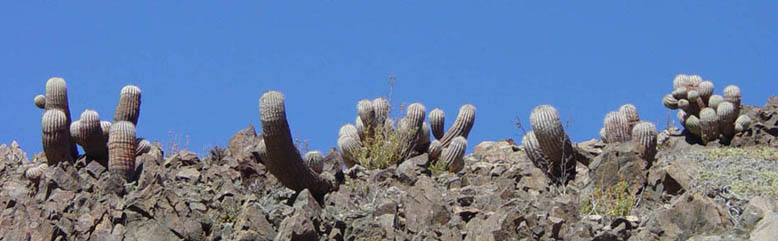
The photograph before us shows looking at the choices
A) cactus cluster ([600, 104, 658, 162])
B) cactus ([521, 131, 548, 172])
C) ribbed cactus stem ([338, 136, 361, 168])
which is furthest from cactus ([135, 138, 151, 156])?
cactus cluster ([600, 104, 658, 162])

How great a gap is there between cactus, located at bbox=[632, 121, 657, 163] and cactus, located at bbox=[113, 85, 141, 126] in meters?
5.83

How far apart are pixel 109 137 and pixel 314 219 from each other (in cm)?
407

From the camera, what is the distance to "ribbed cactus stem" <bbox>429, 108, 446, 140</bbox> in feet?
56.6

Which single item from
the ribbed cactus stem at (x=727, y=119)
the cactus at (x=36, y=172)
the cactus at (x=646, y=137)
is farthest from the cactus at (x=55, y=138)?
the ribbed cactus stem at (x=727, y=119)

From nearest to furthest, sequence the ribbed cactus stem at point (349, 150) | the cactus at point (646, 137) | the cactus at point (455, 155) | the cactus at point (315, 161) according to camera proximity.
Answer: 1. the cactus at point (315, 161)
2. the cactus at point (646, 137)
3. the cactus at point (455, 155)
4. the ribbed cactus stem at point (349, 150)

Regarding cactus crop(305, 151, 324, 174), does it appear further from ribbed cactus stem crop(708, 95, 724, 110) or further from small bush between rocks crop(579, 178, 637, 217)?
ribbed cactus stem crop(708, 95, 724, 110)

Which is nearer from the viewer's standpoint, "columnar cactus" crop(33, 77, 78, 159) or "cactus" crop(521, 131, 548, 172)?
"cactus" crop(521, 131, 548, 172)

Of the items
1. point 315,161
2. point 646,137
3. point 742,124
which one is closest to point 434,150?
point 315,161

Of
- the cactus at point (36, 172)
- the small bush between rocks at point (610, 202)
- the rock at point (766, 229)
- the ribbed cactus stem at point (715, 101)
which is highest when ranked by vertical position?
the ribbed cactus stem at point (715, 101)

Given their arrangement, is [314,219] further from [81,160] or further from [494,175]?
[81,160]

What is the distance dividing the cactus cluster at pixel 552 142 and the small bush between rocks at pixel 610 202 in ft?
5.13

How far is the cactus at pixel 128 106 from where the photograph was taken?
15.3 metres

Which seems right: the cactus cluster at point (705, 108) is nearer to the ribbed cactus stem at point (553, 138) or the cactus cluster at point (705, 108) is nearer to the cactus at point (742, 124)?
the cactus at point (742, 124)

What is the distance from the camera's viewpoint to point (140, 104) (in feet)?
51.1
